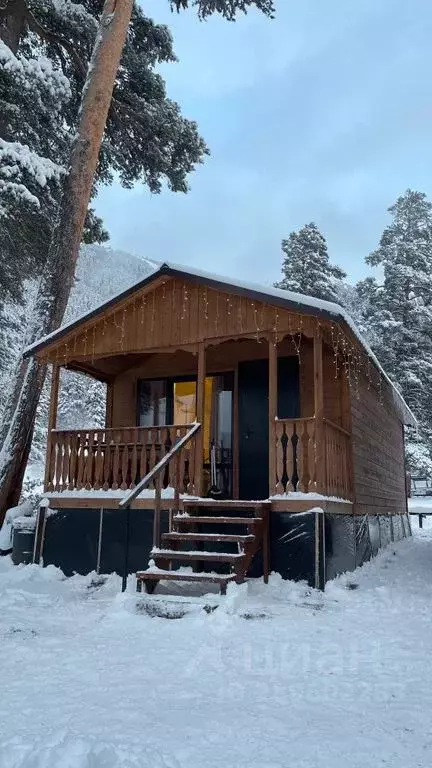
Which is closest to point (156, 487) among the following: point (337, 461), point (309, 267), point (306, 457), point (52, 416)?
point (306, 457)

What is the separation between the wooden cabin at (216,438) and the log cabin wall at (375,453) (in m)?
0.10

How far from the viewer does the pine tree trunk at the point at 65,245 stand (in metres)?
10.8

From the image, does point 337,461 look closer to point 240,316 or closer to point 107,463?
point 240,316

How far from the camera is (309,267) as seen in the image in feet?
88.0

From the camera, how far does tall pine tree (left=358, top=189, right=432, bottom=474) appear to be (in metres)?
26.7

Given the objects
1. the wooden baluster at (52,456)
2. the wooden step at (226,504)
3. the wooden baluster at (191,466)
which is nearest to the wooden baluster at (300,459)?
the wooden step at (226,504)

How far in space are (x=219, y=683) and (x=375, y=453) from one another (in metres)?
9.17

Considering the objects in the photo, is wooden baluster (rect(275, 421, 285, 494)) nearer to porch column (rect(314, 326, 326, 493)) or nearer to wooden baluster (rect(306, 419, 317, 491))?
wooden baluster (rect(306, 419, 317, 491))

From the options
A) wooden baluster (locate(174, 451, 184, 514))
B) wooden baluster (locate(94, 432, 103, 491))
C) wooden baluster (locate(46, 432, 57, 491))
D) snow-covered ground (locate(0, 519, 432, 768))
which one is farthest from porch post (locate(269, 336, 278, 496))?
wooden baluster (locate(46, 432, 57, 491))

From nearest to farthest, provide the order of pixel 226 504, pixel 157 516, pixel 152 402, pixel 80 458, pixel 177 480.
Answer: pixel 157 516 → pixel 226 504 → pixel 177 480 → pixel 80 458 → pixel 152 402

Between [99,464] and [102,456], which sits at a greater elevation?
[102,456]

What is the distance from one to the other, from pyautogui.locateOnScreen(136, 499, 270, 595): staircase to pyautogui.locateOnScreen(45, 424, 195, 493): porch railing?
0.79 metres

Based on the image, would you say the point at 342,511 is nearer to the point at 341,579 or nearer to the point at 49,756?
the point at 341,579

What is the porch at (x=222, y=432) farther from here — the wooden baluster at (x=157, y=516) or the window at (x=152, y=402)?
the wooden baluster at (x=157, y=516)
